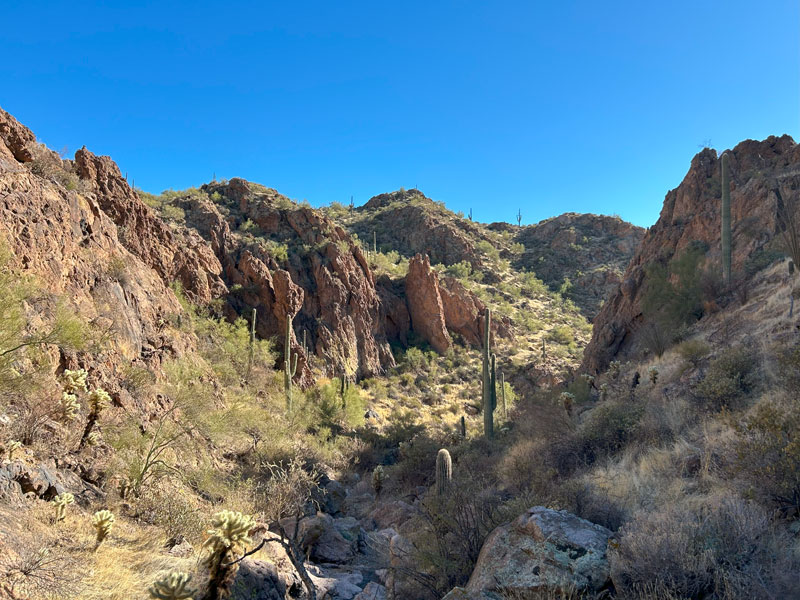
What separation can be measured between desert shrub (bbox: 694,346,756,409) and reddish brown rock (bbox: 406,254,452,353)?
26.0 metres

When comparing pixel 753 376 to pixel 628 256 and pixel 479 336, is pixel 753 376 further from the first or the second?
pixel 628 256

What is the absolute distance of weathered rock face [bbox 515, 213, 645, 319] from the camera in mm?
47594

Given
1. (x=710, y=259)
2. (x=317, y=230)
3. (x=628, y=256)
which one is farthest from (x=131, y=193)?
(x=628, y=256)

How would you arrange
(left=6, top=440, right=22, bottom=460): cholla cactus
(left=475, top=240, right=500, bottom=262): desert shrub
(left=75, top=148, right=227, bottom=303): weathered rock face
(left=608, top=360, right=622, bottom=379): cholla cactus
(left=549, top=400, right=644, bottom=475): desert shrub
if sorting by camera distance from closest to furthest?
1. (left=6, top=440, right=22, bottom=460): cholla cactus
2. (left=549, top=400, right=644, bottom=475): desert shrub
3. (left=608, top=360, right=622, bottom=379): cholla cactus
4. (left=75, top=148, right=227, bottom=303): weathered rock face
5. (left=475, top=240, right=500, bottom=262): desert shrub

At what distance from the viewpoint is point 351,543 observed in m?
9.58

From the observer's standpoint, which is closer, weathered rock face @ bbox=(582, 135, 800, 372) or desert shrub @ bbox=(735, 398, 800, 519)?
desert shrub @ bbox=(735, 398, 800, 519)

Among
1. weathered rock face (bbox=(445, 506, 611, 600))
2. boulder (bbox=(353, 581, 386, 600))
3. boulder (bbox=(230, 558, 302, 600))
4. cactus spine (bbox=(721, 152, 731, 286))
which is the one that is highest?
cactus spine (bbox=(721, 152, 731, 286))

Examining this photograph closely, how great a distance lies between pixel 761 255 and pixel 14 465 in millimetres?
21106

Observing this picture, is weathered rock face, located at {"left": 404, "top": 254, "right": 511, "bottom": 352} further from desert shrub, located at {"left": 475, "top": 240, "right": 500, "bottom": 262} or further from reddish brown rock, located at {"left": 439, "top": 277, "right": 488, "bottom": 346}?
desert shrub, located at {"left": 475, "top": 240, "right": 500, "bottom": 262}

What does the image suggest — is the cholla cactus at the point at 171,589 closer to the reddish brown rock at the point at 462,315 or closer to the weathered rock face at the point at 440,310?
the weathered rock face at the point at 440,310

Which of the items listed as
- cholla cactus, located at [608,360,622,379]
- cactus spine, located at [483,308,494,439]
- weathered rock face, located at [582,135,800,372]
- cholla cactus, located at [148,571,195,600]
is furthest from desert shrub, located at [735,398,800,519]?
weathered rock face, located at [582,135,800,372]

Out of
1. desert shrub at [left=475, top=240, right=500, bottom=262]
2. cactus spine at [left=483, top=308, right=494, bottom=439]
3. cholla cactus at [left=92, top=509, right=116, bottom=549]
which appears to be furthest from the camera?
desert shrub at [left=475, top=240, right=500, bottom=262]

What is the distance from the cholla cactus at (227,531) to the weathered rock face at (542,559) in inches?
78.8

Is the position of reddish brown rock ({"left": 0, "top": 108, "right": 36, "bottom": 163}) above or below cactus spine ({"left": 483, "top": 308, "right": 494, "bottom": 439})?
above
